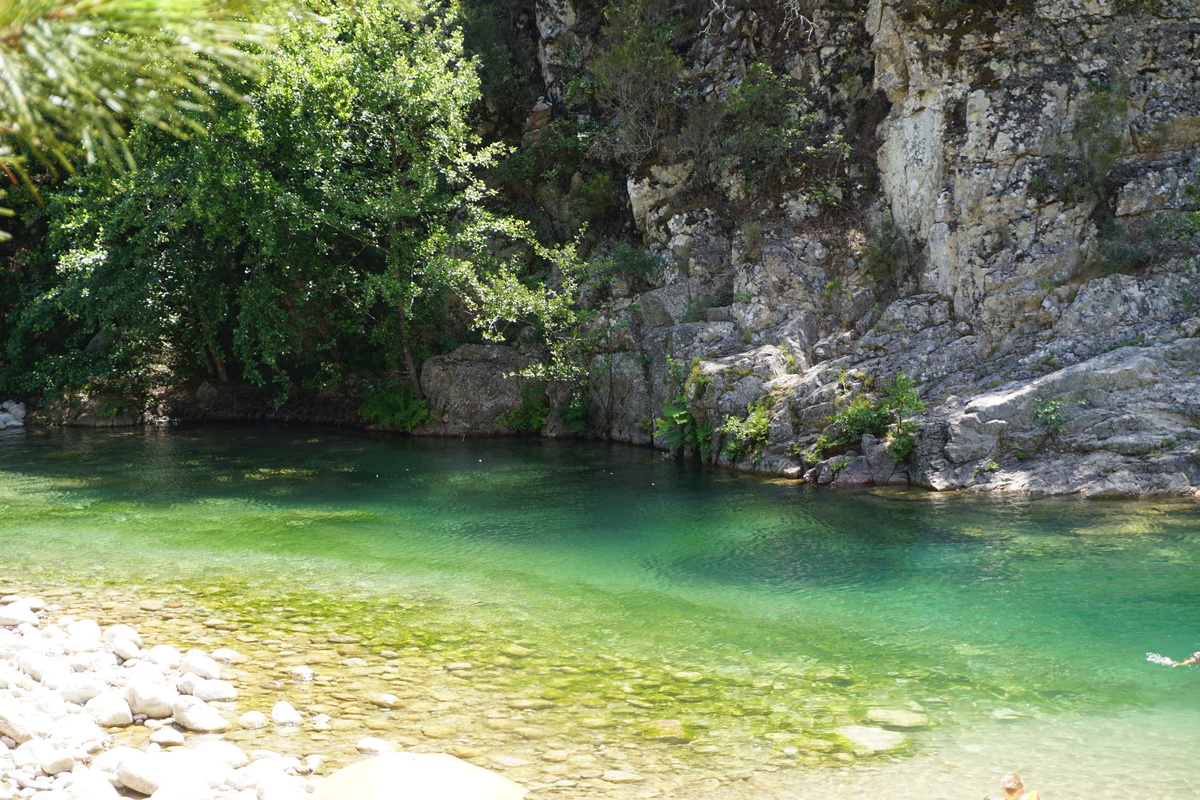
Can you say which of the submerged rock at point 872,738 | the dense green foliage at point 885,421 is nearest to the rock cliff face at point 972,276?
the dense green foliage at point 885,421

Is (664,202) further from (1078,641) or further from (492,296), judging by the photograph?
(1078,641)

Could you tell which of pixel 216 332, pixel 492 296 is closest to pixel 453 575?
pixel 492 296

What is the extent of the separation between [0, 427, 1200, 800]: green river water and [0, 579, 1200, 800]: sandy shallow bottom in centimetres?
3

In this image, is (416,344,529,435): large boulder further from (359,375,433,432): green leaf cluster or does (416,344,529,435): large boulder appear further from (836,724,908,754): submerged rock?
(836,724,908,754): submerged rock

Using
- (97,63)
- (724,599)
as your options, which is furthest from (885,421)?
(97,63)

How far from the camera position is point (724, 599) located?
29.9ft

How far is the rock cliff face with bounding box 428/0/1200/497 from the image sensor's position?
1419cm

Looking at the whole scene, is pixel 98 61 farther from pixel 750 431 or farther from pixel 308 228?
pixel 308 228

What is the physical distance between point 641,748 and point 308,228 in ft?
57.0

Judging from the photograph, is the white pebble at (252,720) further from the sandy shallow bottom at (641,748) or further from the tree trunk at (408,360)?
the tree trunk at (408,360)

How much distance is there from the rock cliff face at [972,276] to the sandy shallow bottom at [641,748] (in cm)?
880

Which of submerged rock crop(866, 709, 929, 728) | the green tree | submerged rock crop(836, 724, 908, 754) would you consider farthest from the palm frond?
submerged rock crop(866, 709, 929, 728)

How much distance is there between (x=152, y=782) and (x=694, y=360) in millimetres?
15407

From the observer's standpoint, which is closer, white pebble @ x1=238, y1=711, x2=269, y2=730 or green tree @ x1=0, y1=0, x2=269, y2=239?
green tree @ x1=0, y1=0, x2=269, y2=239
